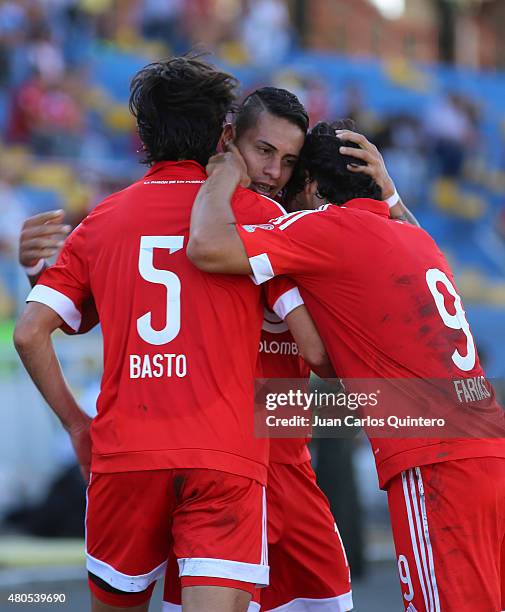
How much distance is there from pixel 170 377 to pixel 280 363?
619 mm

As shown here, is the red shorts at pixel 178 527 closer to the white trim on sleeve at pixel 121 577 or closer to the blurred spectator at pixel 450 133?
the white trim on sleeve at pixel 121 577

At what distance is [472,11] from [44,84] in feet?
52.7

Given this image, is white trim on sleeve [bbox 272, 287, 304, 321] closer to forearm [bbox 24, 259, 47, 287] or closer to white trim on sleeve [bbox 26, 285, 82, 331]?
white trim on sleeve [bbox 26, 285, 82, 331]

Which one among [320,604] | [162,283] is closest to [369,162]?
[162,283]

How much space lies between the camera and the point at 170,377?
3.48 meters

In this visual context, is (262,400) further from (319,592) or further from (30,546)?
(30,546)

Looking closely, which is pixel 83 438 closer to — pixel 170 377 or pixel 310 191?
pixel 170 377

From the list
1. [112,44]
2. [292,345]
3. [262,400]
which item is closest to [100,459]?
[262,400]

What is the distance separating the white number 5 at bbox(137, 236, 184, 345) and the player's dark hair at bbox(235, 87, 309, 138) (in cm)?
59

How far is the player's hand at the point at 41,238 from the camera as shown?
162 inches

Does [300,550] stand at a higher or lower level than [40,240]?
lower

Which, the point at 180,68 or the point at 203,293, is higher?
the point at 180,68

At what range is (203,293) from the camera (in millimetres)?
3541

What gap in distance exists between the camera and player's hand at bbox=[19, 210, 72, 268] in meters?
4.11
